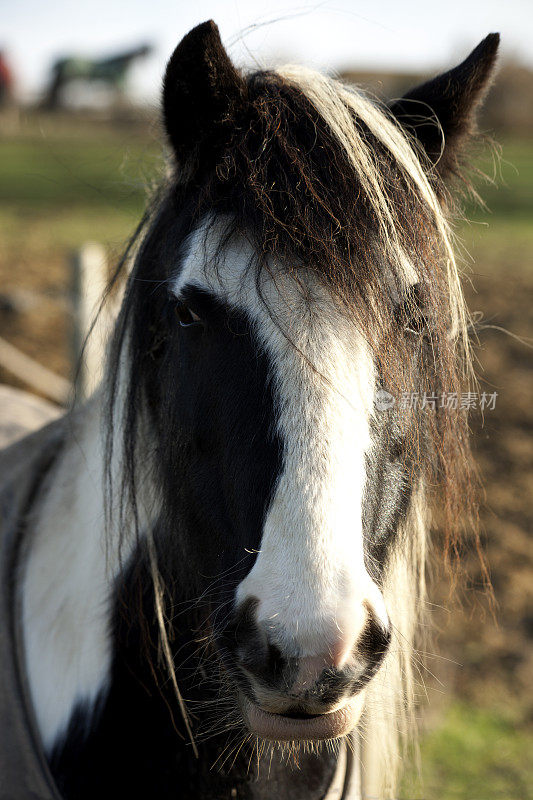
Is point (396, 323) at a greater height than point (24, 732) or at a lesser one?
A: greater

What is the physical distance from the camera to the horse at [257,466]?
1.07m

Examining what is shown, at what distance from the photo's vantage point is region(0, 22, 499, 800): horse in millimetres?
1072

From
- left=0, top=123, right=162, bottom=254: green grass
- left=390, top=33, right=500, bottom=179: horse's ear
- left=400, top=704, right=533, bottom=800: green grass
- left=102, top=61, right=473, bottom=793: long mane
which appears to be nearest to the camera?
left=102, top=61, right=473, bottom=793: long mane

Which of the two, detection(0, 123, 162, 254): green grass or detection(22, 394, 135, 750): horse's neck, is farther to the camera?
detection(0, 123, 162, 254): green grass

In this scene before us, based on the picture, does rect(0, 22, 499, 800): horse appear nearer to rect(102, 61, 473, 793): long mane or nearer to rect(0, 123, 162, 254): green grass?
rect(102, 61, 473, 793): long mane

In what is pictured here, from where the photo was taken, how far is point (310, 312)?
1.18 metres

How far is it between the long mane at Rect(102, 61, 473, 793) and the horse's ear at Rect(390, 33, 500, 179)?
6 centimetres

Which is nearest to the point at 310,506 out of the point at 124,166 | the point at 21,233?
the point at 124,166

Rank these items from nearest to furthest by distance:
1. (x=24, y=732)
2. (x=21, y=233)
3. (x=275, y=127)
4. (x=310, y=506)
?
(x=310, y=506), (x=275, y=127), (x=24, y=732), (x=21, y=233)

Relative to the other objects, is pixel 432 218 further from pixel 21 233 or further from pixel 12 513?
pixel 21 233

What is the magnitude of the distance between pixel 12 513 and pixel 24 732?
22.9 inches

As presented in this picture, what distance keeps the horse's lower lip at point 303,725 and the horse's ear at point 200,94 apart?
109 centimetres

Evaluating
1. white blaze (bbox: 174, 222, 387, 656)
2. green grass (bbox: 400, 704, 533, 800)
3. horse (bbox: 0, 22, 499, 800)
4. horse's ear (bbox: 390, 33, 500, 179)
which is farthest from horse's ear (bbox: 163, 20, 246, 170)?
green grass (bbox: 400, 704, 533, 800)

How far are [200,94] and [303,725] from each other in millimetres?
1206
